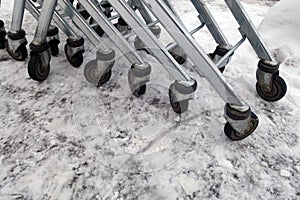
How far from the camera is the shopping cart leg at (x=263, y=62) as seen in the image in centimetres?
106

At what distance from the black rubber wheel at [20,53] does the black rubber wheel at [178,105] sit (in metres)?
0.64

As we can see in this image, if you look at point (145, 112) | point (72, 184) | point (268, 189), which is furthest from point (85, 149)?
point (268, 189)

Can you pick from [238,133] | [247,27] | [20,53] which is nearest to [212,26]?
[247,27]

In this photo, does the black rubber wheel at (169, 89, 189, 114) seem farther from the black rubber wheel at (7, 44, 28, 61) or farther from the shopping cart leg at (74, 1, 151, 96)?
the black rubber wheel at (7, 44, 28, 61)

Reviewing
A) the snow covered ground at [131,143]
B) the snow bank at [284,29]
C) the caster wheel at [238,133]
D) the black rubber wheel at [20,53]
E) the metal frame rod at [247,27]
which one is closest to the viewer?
the snow covered ground at [131,143]

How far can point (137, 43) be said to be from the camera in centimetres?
143

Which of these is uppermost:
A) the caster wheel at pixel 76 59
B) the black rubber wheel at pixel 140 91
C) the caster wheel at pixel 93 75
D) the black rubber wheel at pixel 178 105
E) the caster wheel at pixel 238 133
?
the caster wheel at pixel 76 59

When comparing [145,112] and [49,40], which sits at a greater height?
[49,40]

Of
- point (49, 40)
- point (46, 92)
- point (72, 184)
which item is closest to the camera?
point (72, 184)

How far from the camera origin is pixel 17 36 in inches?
47.0

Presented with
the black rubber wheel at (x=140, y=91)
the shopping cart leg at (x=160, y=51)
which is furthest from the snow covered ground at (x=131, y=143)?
the shopping cart leg at (x=160, y=51)

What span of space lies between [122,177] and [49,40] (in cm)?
71

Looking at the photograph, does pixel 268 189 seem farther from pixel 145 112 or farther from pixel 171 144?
pixel 145 112

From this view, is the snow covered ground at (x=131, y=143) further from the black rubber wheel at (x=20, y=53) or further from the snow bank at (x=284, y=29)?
the snow bank at (x=284, y=29)
